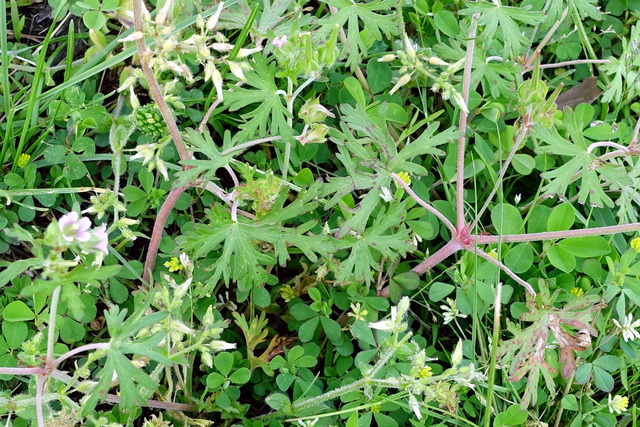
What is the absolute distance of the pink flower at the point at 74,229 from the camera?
5.98ft

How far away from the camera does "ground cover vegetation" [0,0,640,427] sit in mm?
2533

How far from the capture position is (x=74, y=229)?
1.83 metres

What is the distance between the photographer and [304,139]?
8.41 ft

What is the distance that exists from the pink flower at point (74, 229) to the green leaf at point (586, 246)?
2133 millimetres

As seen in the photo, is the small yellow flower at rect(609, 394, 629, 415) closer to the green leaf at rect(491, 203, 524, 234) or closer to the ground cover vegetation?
the ground cover vegetation

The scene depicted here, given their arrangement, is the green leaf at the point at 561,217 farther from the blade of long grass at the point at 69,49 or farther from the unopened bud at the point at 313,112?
the blade of long grass at the point at 69,49

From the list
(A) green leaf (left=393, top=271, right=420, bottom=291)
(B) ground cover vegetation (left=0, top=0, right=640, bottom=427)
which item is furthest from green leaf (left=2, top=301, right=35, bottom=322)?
(A) green leaf (left=393, top=271, right=420, bottom=291)

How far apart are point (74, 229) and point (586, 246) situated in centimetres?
227

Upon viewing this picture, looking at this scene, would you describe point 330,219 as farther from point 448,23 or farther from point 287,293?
point 448,23

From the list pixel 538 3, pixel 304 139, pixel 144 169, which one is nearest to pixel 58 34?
pixel 144 169

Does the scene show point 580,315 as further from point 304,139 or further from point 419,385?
point 304,139

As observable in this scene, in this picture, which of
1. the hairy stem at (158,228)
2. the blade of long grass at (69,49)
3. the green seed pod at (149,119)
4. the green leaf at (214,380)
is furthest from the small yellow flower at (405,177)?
the blade of long grass at (69,49)

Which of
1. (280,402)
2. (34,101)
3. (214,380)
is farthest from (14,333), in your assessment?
(280,402)

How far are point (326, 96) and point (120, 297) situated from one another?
1371 millimetres
